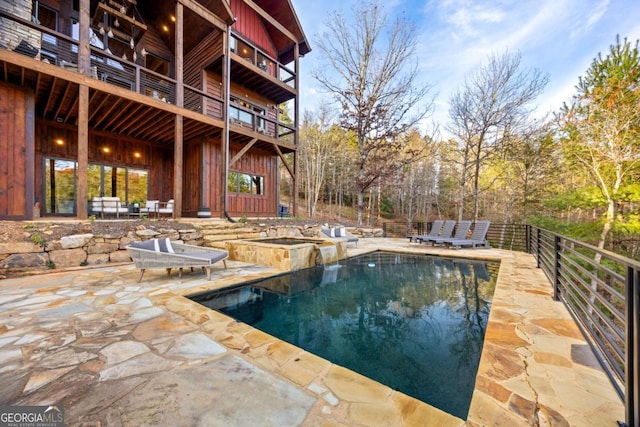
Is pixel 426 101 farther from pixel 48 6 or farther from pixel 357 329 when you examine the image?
pixel 48 6

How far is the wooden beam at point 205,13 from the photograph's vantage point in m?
7.30

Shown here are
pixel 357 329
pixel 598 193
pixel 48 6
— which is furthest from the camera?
pixel 598 193

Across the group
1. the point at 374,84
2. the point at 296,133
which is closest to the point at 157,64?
the point at 296,133

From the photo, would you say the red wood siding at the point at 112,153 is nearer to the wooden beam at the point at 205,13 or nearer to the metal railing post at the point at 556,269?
the wooden beam at the point at 205,13

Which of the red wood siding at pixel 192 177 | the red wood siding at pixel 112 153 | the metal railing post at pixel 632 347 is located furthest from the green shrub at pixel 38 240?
the metal railing post at pixel 632 347

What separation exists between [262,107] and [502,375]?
11626mm

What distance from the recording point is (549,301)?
325 cm

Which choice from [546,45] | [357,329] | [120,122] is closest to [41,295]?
[357,329]

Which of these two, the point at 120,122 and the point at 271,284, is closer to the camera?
the point at 271,284

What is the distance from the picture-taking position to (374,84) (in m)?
12.8

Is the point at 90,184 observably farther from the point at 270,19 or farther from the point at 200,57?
the point at 270,19

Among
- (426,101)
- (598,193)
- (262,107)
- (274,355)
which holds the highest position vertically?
(426,101)

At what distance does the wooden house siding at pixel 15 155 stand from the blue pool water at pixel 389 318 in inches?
221

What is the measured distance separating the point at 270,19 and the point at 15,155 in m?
9.68
